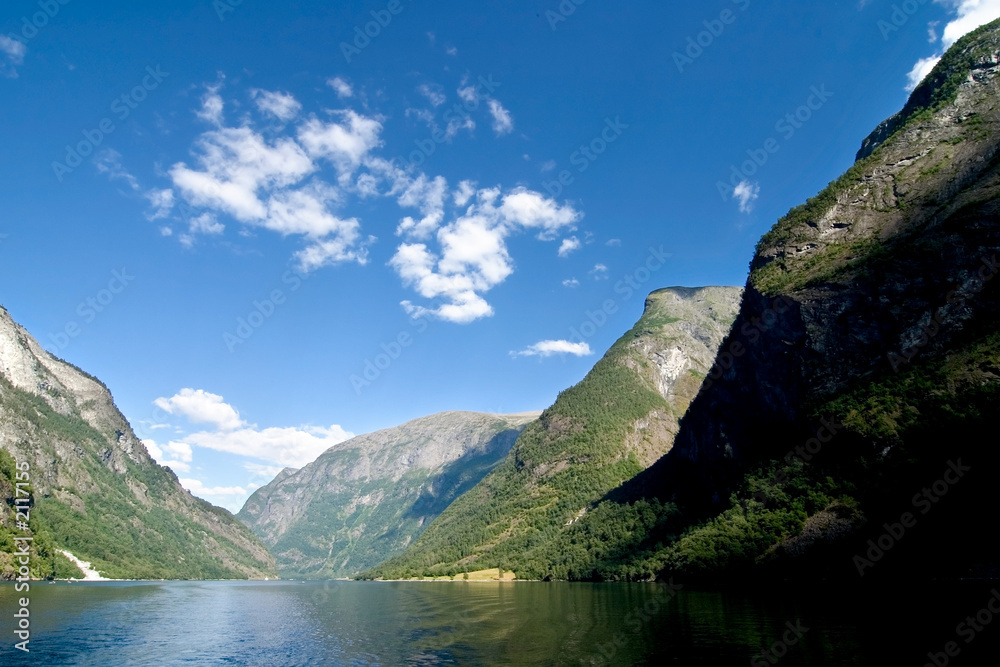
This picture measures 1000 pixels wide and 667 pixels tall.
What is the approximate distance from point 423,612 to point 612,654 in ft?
177

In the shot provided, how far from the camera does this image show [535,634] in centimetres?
5578

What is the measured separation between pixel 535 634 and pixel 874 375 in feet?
345

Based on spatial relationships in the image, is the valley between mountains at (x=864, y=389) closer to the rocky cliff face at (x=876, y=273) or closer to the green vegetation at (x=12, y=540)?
the rocky cliff face at (x=876, y=273)

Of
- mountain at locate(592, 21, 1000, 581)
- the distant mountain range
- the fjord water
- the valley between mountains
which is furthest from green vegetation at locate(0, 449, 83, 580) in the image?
mountain at locate(592, 21, 1000, 581)

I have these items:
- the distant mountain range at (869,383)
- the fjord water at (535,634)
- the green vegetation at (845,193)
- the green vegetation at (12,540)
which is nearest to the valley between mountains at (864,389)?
the distant mountain range at (869,383)

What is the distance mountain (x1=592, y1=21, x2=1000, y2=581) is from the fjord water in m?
25.7

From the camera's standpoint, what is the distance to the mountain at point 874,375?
9125 cm

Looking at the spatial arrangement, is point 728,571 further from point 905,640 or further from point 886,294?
point 905,640

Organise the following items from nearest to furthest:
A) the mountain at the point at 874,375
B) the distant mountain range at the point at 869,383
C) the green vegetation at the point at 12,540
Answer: the mountain at the point at 874,375 < the distant mountain range at the point at 869,383 < the green vegetation at the point at 12,540

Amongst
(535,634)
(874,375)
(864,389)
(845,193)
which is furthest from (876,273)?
(535,634)

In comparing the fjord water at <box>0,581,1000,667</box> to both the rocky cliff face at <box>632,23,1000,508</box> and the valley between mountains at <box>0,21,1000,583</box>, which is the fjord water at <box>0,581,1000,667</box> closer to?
the valley between mountains at <box>0,21,1000,583</box>

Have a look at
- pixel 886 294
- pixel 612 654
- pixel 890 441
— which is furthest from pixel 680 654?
pixel 886 294

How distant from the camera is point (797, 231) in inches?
6619

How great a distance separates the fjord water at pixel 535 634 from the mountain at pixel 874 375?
84.3ft
